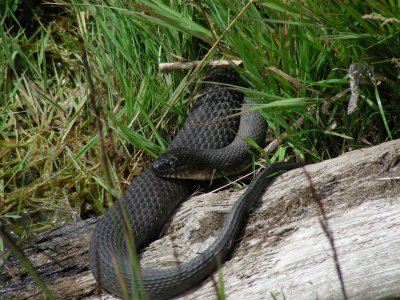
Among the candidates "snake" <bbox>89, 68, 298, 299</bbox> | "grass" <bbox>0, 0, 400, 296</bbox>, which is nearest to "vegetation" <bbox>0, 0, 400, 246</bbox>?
"grass" <bbox>0, 0, 400, 296</bbox>

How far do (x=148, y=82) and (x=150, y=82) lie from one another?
22 millimetres

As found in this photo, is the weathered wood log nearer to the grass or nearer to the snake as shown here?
the snake

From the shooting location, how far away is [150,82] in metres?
4.32

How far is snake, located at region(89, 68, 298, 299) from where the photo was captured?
10.7 feet

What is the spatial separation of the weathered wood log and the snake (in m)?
0.07

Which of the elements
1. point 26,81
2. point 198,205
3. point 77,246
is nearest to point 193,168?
point 198,205

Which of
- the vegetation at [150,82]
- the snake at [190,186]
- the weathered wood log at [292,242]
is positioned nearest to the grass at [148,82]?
the vegetation at [150,82]

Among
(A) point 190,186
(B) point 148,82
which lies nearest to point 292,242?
(A) point 190,186

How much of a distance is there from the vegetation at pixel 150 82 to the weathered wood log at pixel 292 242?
1.11 ft

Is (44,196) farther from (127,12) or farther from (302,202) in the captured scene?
(302,202)

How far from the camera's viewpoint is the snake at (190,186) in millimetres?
3270

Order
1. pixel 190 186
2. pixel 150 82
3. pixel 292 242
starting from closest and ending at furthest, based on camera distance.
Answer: pixel 292 242, pixel 190 186, pixel 150 82

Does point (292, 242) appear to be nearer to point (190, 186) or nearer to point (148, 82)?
point (190, 186)

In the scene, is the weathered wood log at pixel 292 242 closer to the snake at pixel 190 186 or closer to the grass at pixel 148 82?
the snake at pixel 190 186
